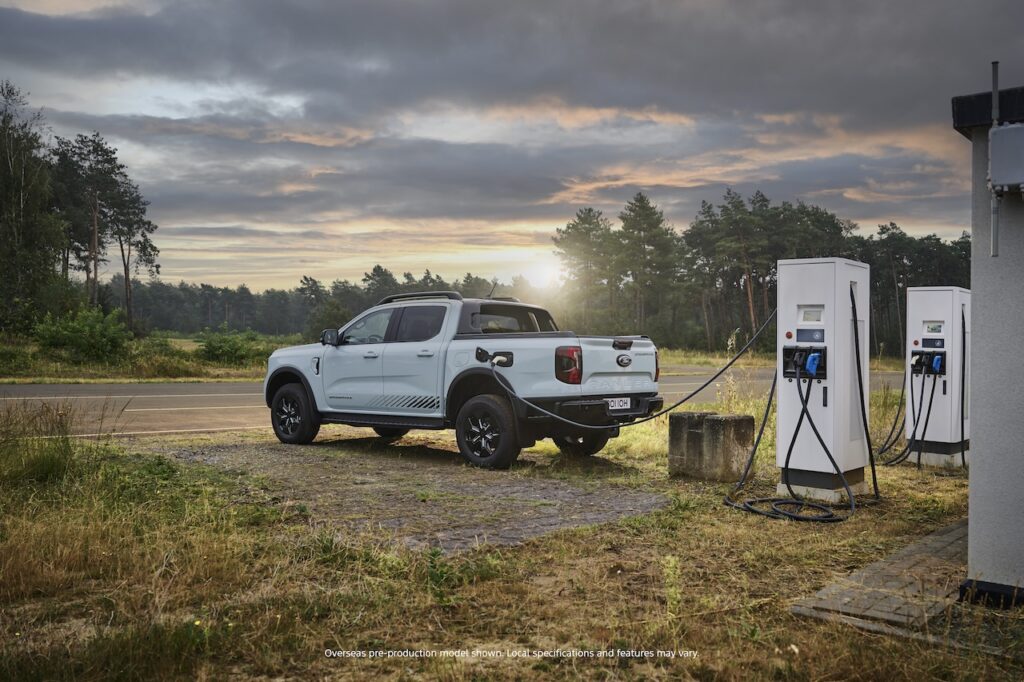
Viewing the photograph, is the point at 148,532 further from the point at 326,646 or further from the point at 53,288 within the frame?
the point at 53,288

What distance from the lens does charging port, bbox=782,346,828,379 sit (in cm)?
795

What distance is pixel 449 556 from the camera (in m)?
5.67

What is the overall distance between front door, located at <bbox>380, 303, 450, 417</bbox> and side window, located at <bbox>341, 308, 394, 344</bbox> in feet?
1.28

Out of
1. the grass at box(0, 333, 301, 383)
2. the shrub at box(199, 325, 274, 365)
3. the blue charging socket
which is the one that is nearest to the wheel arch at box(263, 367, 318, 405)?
the blue charging socket

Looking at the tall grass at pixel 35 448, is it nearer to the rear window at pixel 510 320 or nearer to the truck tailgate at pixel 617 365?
the rear window at pixel 510 320

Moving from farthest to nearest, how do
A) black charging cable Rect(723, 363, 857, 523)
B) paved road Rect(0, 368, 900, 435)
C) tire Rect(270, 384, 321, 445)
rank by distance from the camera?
1. paved road Rect(0, 368, 900, 435)
2. tire Rect(270, 384, 321, 445)
3. black charging cable Rect(723, 363, 857, 523)

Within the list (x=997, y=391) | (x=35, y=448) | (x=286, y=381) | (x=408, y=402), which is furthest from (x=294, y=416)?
(x=997, y=391)

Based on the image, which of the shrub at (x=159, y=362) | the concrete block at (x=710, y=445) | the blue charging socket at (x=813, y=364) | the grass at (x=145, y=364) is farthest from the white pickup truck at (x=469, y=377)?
the shrub at (x=159, y=362)

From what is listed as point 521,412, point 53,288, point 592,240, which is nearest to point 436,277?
point 592,240

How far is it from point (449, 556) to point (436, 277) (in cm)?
11258

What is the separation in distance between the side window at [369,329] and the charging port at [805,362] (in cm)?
543

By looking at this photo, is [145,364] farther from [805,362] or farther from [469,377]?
[805,362]

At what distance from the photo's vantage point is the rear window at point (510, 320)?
10727mm

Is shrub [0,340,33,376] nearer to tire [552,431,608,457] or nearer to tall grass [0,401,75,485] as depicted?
tall grass [0,401,75,485]
